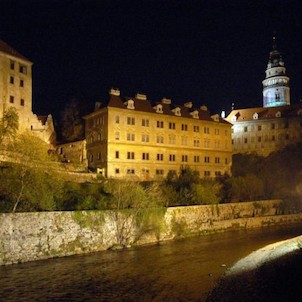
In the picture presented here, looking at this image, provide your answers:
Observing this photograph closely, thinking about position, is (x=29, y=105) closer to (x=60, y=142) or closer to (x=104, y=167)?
(x=60, y=142)

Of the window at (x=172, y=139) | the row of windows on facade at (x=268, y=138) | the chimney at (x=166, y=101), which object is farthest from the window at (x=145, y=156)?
the row of windows on facade at (x=268, y=138)

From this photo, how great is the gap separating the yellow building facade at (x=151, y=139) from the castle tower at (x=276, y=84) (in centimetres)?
4337

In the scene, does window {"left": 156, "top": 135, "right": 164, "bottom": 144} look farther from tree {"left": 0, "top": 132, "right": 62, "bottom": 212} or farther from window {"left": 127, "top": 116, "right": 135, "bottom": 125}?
tree {"left": 0, "top": 132, "right": 62, "bottom": 212}

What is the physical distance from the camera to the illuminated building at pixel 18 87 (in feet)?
162

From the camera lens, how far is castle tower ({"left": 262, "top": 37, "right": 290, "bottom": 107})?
99938 mm

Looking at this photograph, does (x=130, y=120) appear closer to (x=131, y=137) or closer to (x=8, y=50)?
(x=131, y=137)

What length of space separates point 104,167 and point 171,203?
12.0 metres

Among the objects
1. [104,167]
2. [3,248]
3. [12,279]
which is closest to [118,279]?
[12,279]

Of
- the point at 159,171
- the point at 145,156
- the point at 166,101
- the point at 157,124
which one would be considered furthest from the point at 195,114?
the point at 145,156

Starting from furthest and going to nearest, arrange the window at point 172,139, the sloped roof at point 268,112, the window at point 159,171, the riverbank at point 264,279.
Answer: the sloped roof at point 268,112, the window at point 172,139, the window at point 159,171, the riverbank at point 264,279

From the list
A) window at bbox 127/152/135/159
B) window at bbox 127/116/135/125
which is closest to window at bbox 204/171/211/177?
window at bbox 127/152/135/159

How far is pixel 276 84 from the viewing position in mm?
101312

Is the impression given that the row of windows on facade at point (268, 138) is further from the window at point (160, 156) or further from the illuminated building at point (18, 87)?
the illuminated building at point (18, 87)

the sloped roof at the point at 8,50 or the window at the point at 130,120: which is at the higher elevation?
the sloped roof at the point at 8,50
